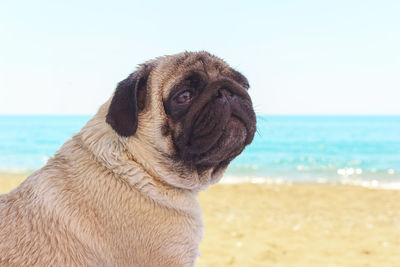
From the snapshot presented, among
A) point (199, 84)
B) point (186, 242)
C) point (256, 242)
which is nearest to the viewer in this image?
point (186, 242)

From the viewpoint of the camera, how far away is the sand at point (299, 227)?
21.4ft

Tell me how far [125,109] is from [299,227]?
273 inches

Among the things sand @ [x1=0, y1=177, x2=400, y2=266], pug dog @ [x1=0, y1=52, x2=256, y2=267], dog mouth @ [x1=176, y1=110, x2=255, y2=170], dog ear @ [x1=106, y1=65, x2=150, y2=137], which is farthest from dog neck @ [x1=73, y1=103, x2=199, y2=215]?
sand @ [x1=0, y1=177, x2=400, y2=266]

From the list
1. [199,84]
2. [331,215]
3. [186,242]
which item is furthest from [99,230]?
[331,215]

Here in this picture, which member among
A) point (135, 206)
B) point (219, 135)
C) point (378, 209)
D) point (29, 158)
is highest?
point (219, 135)

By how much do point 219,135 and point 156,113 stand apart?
1.46 ft

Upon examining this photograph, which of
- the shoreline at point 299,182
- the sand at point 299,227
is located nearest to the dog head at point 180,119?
the sand at point 299,227

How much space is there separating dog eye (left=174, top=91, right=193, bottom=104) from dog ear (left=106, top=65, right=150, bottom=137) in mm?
268

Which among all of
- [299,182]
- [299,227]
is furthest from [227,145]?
[299,182]

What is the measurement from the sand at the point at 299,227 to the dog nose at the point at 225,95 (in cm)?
374

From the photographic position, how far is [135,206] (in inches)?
105

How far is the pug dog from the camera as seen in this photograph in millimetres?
2525

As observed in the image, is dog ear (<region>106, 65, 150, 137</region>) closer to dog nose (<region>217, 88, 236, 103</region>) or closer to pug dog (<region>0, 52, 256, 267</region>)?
pug dog (<region>0, 52, 256, 267</region>)

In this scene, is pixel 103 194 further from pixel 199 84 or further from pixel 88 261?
pixel 199 84
